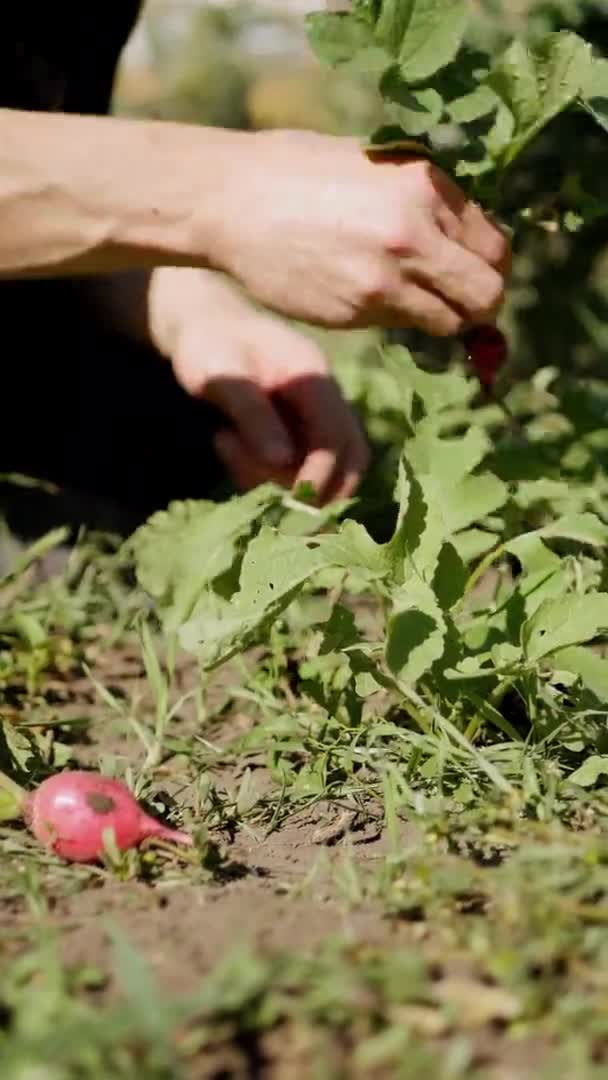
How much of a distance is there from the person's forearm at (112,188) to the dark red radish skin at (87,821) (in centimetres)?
72

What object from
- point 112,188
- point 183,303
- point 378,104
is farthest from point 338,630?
point 378,104

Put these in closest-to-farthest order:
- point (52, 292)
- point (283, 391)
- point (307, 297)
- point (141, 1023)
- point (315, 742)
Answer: point (141, 1023)
point (315, 742)
point (307, 297)
point (283, 391)
point (52, 292)

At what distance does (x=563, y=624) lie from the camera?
1.44m

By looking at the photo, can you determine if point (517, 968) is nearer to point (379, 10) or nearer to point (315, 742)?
point (315, 742)

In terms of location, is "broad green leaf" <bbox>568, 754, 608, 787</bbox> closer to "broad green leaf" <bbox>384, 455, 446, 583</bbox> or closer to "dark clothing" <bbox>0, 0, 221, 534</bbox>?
"broad green leaf" <bbox>384, 455, 446, 583</bbox>

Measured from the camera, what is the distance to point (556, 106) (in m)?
1.58

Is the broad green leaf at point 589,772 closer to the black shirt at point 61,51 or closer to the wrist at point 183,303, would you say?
the wrist at point 183,303

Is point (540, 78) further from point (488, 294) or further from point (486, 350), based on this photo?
point (486, 350)

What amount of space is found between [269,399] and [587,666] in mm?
928

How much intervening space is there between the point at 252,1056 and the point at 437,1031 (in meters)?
0.12

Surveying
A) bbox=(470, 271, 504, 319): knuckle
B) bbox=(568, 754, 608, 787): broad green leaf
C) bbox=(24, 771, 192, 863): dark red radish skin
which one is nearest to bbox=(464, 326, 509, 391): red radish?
bbox=(470, 271, 504, 319): knuckle

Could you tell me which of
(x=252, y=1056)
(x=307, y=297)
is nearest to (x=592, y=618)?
(x=307, y=297)

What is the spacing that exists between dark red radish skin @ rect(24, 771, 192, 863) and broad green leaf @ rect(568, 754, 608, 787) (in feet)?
1.26

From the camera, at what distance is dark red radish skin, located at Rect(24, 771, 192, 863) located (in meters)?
1.31
